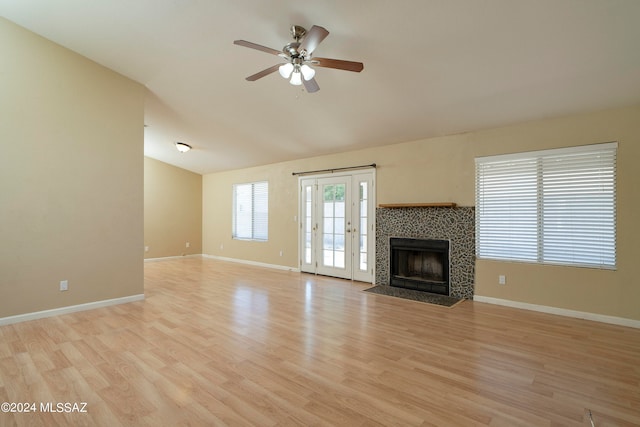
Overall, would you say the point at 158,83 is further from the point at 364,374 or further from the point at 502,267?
the point at 502,267

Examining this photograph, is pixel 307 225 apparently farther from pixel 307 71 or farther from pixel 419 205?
pixel 307 71

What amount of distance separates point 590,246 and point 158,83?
6.32 m

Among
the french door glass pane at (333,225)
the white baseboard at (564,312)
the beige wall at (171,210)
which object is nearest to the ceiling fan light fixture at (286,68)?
the french door glass pane at (333,225)

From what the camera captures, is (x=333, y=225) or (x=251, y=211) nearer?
(x=333, y=225)

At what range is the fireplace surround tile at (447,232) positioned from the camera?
4.62 metres

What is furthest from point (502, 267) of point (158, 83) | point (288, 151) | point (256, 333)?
point (158, 83)

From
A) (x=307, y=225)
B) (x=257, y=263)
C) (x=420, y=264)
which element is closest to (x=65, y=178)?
(x=307, y=225)

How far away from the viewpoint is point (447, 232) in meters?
4.80

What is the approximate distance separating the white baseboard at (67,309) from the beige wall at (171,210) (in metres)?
4.12

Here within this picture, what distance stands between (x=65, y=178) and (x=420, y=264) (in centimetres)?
551

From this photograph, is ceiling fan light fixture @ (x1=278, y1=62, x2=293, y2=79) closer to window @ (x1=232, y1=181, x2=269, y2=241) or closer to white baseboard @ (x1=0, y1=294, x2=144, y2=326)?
white baseboard @ (x1=0, y1=294, x2=144, y2=326)

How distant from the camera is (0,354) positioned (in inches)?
107

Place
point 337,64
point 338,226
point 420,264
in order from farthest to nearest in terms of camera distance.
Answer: point 338,226 < point 420,264 < point 337,64

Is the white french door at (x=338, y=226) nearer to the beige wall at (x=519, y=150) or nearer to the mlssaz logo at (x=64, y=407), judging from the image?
the beige wall at (x=519, y=150)
